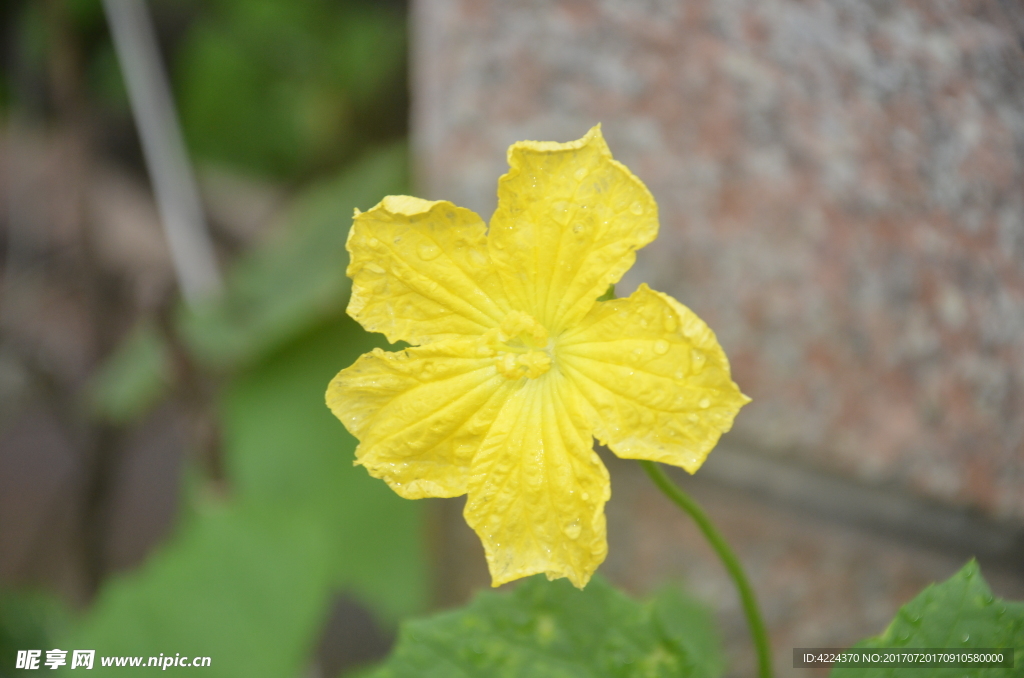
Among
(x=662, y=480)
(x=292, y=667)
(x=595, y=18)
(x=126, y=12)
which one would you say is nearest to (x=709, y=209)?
(x=595, y=18)

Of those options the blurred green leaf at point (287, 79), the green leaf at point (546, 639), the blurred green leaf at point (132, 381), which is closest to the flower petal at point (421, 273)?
the green leaf at point (546, 639)

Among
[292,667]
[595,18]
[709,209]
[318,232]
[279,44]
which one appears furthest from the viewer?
[279,44]

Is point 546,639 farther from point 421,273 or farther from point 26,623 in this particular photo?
point 26,623

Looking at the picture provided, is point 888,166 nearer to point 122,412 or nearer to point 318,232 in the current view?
point 318,232

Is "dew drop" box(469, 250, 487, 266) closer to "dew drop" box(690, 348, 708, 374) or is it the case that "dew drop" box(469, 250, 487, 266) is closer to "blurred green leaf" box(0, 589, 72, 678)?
"dew drop" box(690, 348, 708, 374)

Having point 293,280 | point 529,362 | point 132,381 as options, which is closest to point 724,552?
point 529,362

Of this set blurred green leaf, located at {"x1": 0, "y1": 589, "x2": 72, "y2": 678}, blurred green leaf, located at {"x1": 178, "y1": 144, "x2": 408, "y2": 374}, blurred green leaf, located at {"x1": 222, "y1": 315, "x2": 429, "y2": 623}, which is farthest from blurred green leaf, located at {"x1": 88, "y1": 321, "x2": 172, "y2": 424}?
blurred green leaf, located at {"x1": 0, "y1": 589, "x2": 72, "y2": 678}
